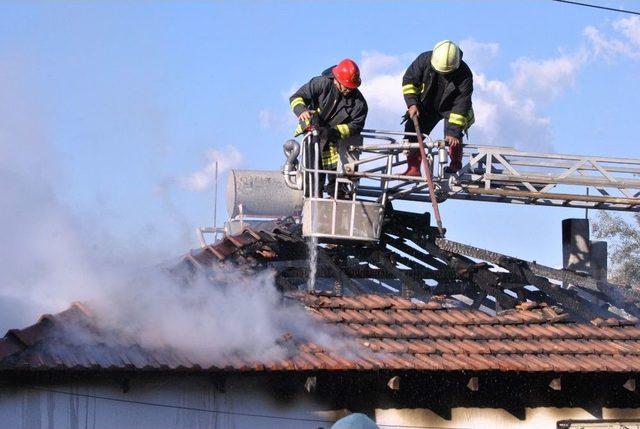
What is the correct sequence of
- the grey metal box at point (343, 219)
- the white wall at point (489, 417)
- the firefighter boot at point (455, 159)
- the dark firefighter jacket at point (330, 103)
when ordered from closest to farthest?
the white wall at point (489, 417), the grey metal box at point (343, 219), the firefighter boot at point (455, 159), the dark firefighter jacket at point (330, 103)

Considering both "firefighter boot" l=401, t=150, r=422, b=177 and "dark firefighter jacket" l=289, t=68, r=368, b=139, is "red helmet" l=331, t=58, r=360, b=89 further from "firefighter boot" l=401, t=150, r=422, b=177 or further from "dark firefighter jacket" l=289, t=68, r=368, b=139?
"firefighter boot" l=401, t=150, r=422, b=177

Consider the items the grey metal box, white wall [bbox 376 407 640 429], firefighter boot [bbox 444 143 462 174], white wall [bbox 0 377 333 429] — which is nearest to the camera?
white wall [bbox 0 377 333 429]

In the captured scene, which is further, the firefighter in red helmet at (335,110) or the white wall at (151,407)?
the firefighter in red helmet at (335,110)

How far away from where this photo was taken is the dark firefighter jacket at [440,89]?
41.9 ft

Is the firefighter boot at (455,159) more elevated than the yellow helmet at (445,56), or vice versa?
the yellow helmet at (445,56)

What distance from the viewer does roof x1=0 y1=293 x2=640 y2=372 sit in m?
8.98

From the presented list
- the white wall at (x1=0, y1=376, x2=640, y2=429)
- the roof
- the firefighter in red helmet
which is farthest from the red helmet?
the white wall at (x1=0, y1=376, x2=640, y2=429)

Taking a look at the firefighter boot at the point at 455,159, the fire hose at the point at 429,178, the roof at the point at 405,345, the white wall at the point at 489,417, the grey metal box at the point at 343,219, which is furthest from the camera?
the firefighter boot at the point at 455,159

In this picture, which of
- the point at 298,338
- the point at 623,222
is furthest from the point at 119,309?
the point at 623,222

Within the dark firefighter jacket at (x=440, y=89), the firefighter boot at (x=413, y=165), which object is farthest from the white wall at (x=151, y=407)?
the dark firefighter jacket at (x=440, y=89)

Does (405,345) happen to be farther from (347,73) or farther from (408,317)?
(347,73)

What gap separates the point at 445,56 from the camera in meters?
12.5

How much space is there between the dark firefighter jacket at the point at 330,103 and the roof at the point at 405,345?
221cm

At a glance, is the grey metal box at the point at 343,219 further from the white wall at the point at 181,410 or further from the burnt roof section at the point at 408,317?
the white wall at the point at 181,410
